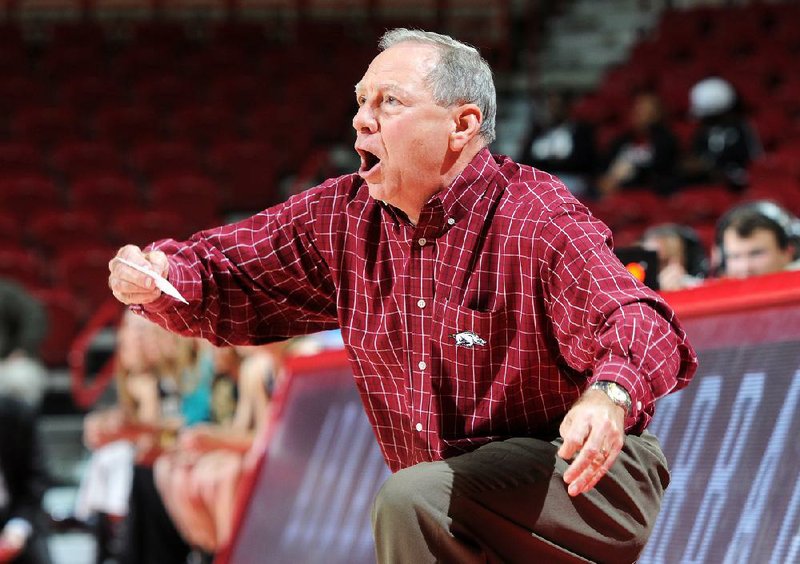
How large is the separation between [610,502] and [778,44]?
31.2 ft

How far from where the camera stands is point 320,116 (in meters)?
11.6

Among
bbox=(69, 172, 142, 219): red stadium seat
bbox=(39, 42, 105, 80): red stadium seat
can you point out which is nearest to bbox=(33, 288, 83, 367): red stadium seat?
bbox=(69, 172, 142, 219): red stadium seat

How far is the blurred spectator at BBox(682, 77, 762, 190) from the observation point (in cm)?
888

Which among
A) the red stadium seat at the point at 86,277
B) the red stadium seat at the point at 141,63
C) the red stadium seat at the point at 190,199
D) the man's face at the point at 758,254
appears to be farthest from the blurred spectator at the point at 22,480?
the red stadium seat at the point at 141,63

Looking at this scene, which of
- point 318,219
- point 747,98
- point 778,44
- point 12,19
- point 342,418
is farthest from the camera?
point 12,19

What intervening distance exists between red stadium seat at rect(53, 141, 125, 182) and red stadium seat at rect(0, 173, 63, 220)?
0.57 metres

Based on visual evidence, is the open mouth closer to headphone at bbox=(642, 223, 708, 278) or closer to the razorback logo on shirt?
the razorback logo on shirt

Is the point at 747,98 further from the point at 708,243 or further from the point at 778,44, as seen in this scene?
the point at 708,243

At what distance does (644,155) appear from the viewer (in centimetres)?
933

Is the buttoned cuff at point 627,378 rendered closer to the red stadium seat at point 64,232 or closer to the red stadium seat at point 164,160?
the red stadium seat at point 64,232

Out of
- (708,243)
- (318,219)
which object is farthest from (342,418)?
(708,243)

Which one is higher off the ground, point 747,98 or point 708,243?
point 747,98

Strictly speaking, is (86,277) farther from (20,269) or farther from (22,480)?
(22,480)

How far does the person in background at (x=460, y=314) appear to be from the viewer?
6.40ft
